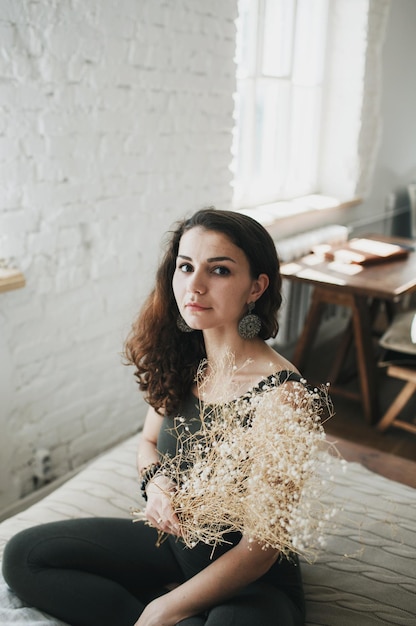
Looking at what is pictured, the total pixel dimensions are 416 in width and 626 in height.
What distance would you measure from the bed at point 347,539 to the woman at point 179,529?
112 millimetres

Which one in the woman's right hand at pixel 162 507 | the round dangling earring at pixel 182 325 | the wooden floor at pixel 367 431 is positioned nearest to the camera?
the woman's right hand at pixel 162 507

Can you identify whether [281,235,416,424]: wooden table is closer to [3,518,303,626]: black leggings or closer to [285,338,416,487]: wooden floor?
[285,338,416,487]: wooden floor

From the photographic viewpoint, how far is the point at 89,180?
97.0 inches

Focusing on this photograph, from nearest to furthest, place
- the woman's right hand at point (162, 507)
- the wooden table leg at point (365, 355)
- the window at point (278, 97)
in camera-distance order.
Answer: the woman's right hand at point (162, 507) → the wooden table leg at point (365, 355) → the window at point (278, 97)

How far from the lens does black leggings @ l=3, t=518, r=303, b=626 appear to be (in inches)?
56.4

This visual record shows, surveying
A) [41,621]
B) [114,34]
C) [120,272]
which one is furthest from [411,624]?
[114,34]

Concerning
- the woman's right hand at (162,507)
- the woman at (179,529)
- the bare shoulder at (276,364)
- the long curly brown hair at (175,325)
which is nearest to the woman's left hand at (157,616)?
the woman at (179,529)

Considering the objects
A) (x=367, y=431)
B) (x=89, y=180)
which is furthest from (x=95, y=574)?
(x=367, y=431)

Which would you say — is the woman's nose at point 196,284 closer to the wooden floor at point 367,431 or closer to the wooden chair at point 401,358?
the wooden floor at point 367,431

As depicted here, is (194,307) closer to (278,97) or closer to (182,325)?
(182,325)

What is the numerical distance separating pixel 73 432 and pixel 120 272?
0.73 m

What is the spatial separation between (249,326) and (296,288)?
260 centimetres

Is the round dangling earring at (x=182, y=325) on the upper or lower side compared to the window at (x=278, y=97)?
lower

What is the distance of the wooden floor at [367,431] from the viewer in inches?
94.9
